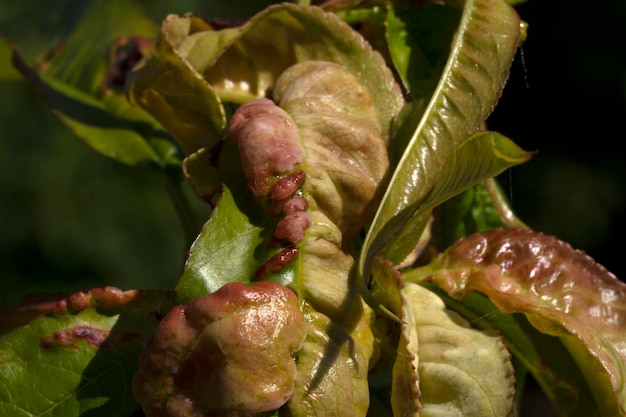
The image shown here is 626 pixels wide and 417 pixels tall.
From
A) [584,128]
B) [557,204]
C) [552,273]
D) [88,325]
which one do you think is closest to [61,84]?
[88,325]

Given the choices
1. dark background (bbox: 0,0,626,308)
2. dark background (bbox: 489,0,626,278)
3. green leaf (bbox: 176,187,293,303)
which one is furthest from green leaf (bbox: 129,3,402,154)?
dark background (bbox: 489,0,626,278)

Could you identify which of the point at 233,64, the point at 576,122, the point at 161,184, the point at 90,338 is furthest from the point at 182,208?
the point at 576,122

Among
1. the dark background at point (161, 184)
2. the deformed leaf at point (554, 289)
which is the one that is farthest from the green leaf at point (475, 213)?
the dark background at point (161, 184)

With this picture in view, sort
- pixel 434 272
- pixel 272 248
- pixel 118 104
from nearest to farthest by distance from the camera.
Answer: pixel 272 248 < pixel 434 272 < pixel 118 104

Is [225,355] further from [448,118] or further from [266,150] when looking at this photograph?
[448,118]

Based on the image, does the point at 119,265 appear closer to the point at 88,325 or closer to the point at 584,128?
the point at 584,128

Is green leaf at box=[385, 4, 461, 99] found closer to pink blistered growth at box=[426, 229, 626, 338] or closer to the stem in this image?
pink blistered growth at box=[426, 229, 626, 338]

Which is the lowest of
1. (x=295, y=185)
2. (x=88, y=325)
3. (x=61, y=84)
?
(x=61, y=84)
